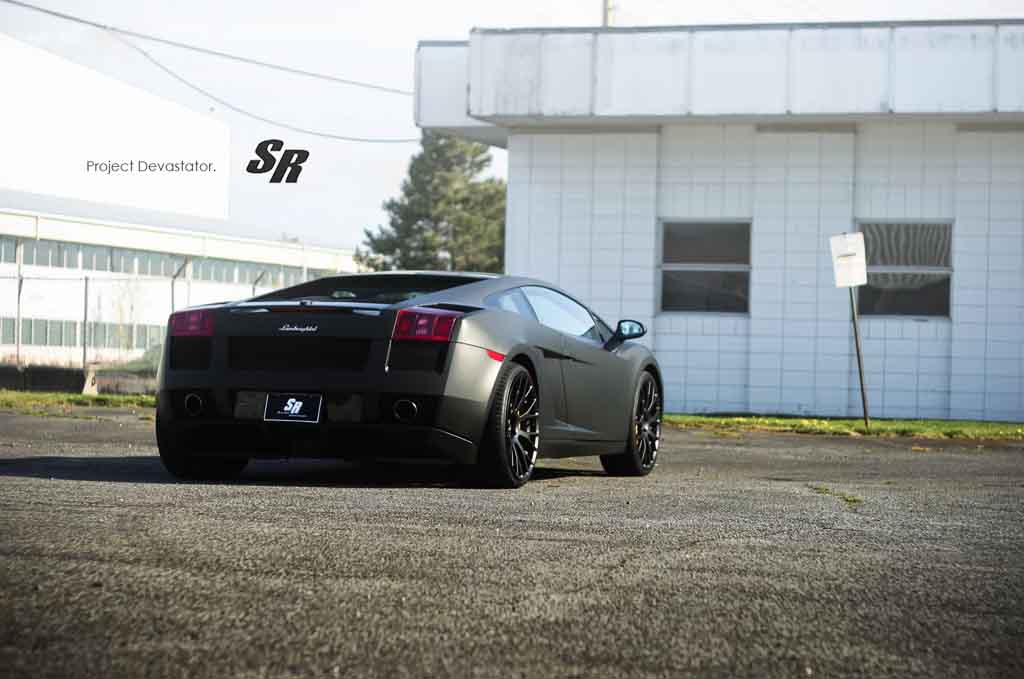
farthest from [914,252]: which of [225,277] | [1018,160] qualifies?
[225,277]

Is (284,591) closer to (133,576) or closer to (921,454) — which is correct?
(133,576)

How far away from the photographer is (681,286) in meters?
22.5

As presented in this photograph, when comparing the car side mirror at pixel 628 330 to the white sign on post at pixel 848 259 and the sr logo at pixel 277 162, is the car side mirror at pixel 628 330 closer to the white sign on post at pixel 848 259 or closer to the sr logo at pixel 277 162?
the white sign on post at pixel 848 259

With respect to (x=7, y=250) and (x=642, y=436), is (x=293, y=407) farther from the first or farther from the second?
(x=7, y=250)

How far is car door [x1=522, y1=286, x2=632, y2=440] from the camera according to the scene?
902 centimetres

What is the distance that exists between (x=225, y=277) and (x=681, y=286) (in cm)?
5555

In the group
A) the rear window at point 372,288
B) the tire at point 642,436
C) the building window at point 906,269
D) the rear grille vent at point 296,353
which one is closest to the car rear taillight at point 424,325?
the rear grille vent at point 296,353

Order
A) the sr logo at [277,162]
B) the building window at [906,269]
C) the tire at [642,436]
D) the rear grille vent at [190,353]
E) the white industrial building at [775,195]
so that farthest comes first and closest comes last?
1. the sr logo at [277,162]
2. the building window at [906,269]
3. the white industrial building at [775,195]
4. the tire at [642,436]
5. the rear grille vent at [190,353]

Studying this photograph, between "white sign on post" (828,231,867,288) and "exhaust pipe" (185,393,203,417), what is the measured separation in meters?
11.2

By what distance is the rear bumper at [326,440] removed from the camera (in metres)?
7.67

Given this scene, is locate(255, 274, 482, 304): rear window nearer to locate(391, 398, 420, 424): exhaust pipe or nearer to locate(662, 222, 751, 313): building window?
locate(391, 398, 420, 424): exhaust pipe

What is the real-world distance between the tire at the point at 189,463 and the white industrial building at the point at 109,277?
540 inches

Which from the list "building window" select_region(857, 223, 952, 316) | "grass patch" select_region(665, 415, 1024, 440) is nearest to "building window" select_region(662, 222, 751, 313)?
"building window" select_region(857, 223, 952, 316)

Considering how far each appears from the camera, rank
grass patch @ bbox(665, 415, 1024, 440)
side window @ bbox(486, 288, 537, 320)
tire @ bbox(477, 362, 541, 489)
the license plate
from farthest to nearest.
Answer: grass patch @ bbox(665, 415, 1024, 440) < side window @ bbox(486, 288, 537, 320) < tire @ bbox(477, 362, 541, 489) < the license plate
